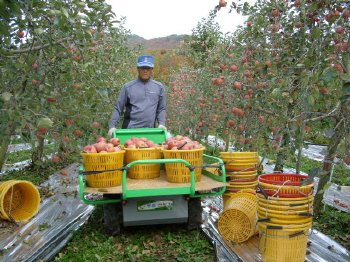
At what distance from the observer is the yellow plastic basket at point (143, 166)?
320 centimetres

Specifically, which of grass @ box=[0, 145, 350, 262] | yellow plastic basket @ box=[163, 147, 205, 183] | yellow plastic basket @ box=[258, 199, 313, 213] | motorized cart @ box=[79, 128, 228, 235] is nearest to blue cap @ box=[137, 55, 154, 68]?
motorized cart @ box=[79, 128, 228, 235]

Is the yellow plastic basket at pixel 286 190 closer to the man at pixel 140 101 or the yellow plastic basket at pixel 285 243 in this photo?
the yellow plastic basket at pixel 285 243

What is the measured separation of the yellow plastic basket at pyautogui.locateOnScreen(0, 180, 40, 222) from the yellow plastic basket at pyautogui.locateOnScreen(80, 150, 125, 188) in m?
1.18

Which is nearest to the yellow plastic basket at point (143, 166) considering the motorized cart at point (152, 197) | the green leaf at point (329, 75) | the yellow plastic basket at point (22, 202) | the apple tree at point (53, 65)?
the motorized cart at point (152, 197)

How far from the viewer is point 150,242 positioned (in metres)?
3.18

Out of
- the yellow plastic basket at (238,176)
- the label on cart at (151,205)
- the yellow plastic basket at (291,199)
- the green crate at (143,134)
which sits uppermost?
the green crate at (143,134)

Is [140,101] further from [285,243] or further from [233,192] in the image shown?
[285,243]

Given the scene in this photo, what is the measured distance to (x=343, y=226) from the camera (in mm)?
3590

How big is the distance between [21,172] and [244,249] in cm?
472

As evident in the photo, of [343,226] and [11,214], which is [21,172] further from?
[343,226]

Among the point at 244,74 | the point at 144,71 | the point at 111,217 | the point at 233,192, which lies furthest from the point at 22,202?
the point at 244,74

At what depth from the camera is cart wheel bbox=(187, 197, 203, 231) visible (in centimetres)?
329

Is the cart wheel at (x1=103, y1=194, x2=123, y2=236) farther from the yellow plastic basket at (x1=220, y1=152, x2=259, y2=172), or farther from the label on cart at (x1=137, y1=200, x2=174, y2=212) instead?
the yellow plastic basket at (x1=220, y1=152, x2=259, y2=172)

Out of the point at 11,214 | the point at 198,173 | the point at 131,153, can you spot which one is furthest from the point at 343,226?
the point at 11,214
